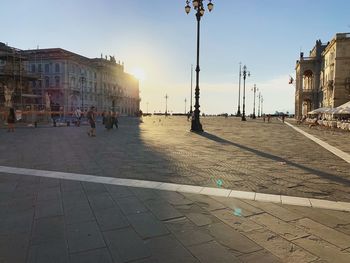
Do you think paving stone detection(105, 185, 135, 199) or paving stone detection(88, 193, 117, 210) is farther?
paving stone detection(105, 185, 135, 199)

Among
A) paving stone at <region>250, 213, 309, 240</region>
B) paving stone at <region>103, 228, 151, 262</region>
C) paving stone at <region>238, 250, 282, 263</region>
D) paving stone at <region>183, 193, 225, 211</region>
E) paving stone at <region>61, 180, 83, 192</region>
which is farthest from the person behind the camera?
paving stone at <region>61, 180, 83, 192</region>

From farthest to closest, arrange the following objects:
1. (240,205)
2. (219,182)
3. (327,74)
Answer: (327,74) < (219,182) < (240,205)

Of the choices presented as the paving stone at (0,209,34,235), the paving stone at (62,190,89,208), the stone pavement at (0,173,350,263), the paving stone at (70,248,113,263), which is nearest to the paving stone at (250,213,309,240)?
the stone pavement at (0,173,350,263)

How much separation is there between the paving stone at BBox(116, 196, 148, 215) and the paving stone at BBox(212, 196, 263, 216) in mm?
1340

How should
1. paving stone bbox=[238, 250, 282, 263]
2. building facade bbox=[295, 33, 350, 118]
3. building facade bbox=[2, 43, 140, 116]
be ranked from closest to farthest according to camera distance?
paving stone bbox=[238, 250, 282, 263] < building facade bbox=[295, 33, 350, 118] < building facade bbox=[2, 43, 140, 116]

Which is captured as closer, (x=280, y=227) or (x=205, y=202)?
(x=280, y=227)

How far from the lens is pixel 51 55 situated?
220 ft

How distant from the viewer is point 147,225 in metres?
4.02

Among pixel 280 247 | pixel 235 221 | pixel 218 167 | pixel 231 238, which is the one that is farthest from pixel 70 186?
pixel 280 247

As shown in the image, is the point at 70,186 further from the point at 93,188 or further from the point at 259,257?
the point at 259,257

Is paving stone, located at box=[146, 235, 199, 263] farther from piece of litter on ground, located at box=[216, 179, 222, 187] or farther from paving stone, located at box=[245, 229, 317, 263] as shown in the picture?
piece of litter on ground, located at box=[216, 179, 222, 187]

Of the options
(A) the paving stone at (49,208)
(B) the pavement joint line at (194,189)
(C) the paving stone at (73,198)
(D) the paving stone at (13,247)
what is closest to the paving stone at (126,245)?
(D) the paving stone at (13,247)

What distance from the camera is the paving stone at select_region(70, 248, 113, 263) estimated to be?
3123 millimetres

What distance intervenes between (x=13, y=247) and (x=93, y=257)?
100cm
